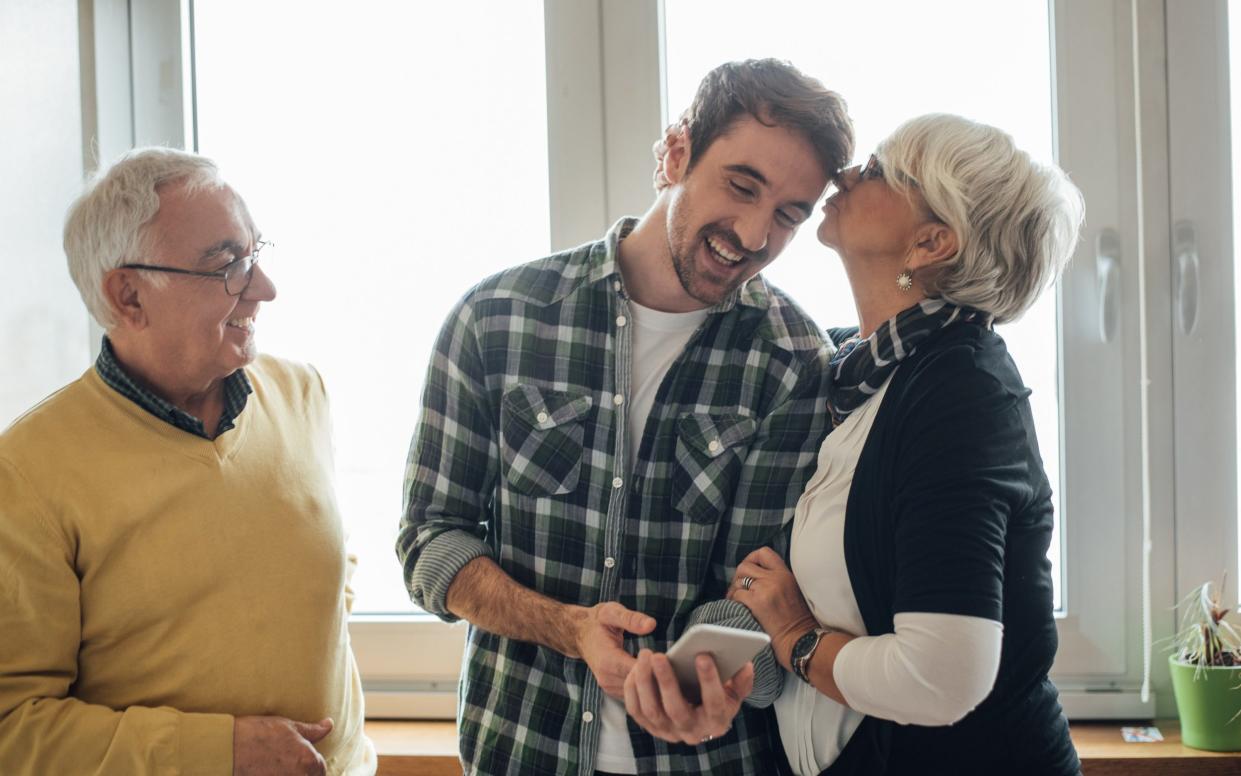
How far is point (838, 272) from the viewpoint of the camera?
83.7 inches

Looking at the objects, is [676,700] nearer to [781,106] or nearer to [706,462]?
[706,462]

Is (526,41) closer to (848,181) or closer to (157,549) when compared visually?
(848,181)

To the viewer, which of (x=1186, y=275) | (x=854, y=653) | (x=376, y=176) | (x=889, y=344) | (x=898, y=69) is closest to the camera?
(x=854, y=653)

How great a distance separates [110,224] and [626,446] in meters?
0.76

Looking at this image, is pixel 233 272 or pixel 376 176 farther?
pixel 376 176

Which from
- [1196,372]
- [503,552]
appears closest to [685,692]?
[503,552]

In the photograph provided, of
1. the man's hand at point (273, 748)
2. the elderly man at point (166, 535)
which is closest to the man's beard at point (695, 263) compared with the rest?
the elderly man at point (166, 535)

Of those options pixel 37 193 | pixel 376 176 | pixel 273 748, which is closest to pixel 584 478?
pixel 273 748

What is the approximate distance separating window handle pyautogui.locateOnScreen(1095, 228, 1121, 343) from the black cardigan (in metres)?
0.70

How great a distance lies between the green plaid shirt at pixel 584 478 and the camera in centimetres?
150

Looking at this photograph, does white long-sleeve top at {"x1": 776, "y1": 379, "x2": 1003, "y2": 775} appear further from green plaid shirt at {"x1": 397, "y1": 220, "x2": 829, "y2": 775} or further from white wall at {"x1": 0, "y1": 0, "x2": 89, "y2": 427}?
white wall at {"x1": 0, "y1": 0, "x2": 89, "y2": 427}

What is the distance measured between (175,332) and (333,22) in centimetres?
107

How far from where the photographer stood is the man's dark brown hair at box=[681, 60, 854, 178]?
1521 millimetres

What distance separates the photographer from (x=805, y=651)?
139 centimetres
